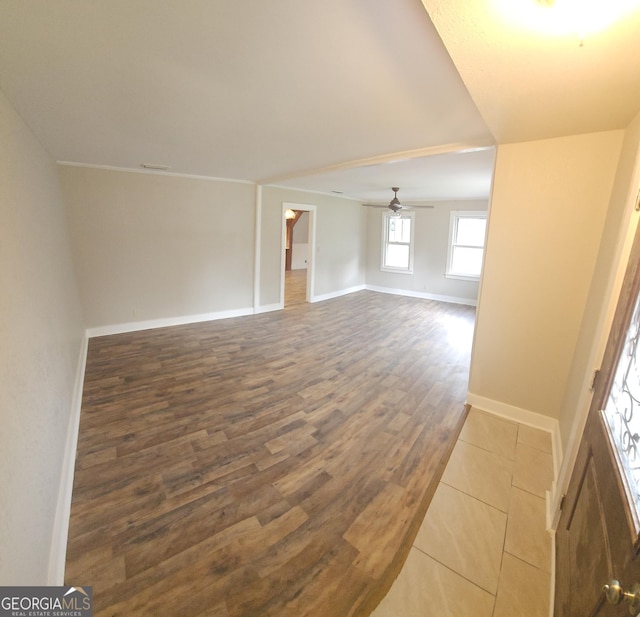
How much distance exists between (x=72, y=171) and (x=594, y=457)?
5.51 metres

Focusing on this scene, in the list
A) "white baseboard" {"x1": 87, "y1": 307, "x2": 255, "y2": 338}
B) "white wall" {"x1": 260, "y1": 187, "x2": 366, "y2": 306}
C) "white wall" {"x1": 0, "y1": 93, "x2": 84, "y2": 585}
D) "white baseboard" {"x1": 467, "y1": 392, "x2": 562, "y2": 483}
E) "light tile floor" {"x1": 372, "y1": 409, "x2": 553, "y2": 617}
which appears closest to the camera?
"white wall" {"x1": 0, "y1": 93, "x2": 84, "y2": 585}

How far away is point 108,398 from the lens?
2822 millimetres

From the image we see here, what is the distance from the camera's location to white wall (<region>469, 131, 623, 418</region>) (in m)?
2.18

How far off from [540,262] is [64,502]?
3612 mm

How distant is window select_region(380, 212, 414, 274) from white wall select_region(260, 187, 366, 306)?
0.61 m

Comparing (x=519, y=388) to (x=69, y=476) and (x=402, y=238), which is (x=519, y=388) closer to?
(x=69, y=476)

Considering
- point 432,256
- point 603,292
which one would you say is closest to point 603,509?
point 603,292

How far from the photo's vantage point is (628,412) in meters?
1.01

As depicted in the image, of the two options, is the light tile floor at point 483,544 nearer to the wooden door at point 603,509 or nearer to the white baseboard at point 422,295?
the wooden door at point 603,509

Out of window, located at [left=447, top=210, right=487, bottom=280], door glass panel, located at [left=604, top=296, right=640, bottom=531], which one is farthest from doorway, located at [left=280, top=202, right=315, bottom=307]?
door glass panel, located at [left=604, top=296, right=640, bottom=531]

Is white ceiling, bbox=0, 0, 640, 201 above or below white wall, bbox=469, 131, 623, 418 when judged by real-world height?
above

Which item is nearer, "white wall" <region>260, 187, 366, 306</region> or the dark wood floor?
the dark wood floor

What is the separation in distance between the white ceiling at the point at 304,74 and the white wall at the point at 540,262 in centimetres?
23
